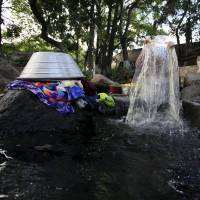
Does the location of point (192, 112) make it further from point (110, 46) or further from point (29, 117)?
point (110, 46)

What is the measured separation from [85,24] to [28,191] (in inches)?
597

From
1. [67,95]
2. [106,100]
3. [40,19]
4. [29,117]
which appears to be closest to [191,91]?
[106,100]

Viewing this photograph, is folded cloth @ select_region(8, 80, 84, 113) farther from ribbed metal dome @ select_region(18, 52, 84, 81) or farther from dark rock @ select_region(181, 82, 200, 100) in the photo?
dark rock @ select_region(181, 82, 200, 100)

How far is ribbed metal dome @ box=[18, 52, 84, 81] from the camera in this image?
9290 millimetres

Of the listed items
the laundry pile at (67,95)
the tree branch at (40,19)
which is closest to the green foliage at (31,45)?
the tree branch at (40,19)

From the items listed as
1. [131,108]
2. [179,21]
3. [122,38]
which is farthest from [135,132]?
[179,21]

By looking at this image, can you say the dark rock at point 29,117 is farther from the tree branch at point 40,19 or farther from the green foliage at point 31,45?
the green foliage at point 31,45

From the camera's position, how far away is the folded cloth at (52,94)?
8.52 meters

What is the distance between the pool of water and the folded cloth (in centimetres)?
89

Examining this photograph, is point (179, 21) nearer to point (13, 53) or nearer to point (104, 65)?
point (104, 65)

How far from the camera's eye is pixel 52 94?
344 inches

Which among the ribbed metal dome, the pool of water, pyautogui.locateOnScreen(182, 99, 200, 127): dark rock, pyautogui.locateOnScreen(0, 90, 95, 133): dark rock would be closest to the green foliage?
the ribbed metal dome

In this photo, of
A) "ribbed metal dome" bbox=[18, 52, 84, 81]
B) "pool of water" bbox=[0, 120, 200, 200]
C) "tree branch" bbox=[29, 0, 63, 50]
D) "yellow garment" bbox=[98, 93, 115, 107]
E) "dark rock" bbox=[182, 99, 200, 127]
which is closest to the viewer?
"pool of water" bbox=[0, 120, 200, 200]

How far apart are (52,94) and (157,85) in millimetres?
2770
